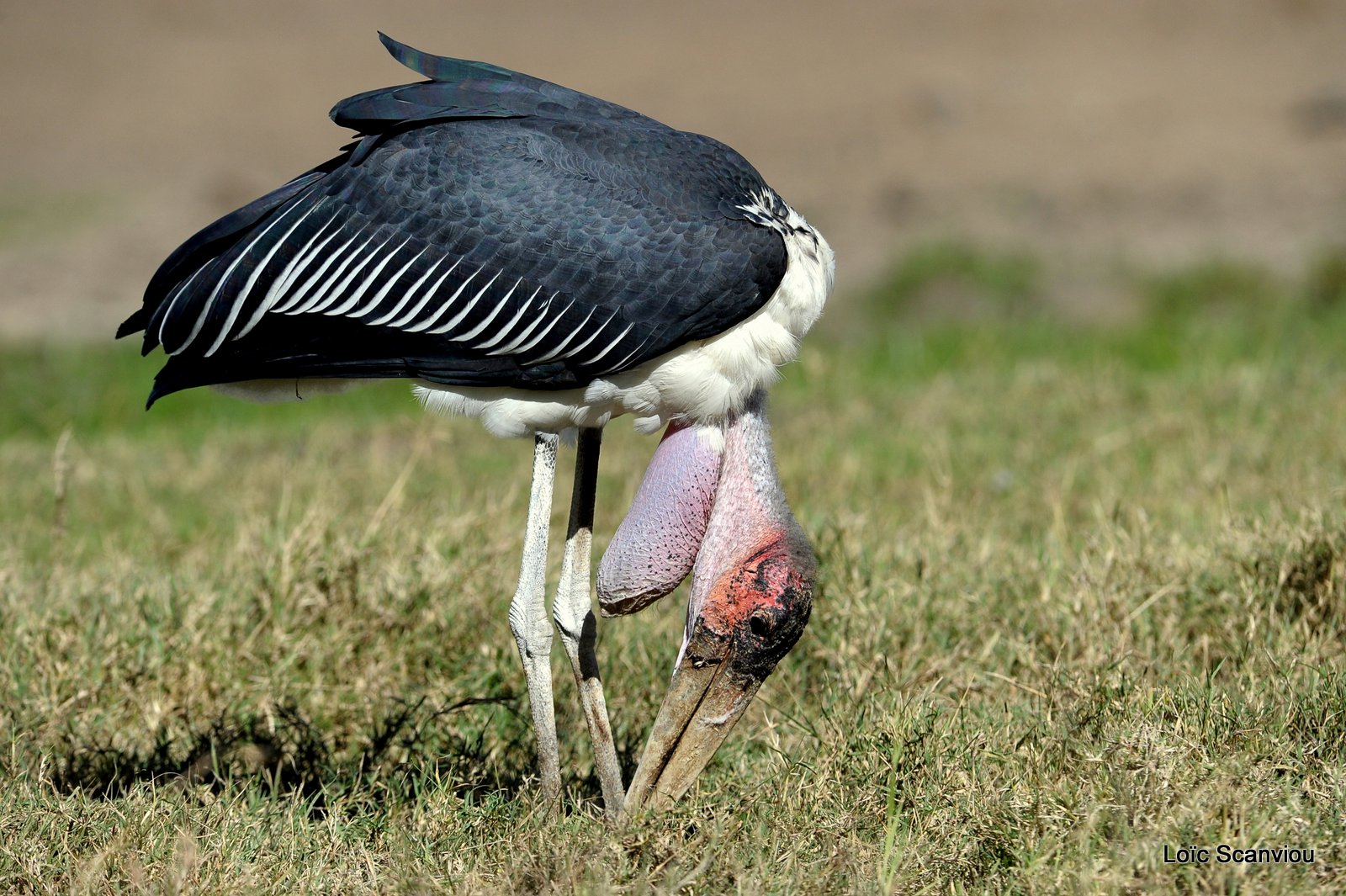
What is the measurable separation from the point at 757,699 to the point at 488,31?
11.1m

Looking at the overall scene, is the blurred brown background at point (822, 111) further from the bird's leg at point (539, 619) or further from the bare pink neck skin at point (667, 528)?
the bird's leg at point (539, 619)

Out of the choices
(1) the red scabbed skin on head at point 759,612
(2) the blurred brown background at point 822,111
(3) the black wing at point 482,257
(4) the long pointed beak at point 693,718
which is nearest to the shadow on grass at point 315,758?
(4) the long pointed beak at point 693,718

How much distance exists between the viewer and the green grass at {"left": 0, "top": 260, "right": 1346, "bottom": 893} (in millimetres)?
2805

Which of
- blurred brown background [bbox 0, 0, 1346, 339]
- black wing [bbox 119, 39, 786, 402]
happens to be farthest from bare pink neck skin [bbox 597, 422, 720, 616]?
blurred brown background [bbox 0, 0, 1346, 339]

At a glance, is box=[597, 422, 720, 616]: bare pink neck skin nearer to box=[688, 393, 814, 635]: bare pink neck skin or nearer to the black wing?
box=[688, 393, 814, 635]: bare pink neck skin

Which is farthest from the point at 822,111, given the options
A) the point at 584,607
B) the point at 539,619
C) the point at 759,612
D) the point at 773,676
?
the point at 759,612

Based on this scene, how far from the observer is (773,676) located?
388 cm

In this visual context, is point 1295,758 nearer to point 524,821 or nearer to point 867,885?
point 867,885

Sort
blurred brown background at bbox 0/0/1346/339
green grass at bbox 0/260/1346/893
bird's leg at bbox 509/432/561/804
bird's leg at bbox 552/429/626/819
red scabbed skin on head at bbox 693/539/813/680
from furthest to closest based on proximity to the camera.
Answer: blurred brown background at bbox 0/0/1346/339 < bird's leg at bbox 552/429/626/819 < bird's leg at bbox 509/432/561/804 < red scabbed skin on head at bbox 693/539/813/680 < green grass at bbox 0/260/1346/893

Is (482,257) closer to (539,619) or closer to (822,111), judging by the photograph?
(539,619)

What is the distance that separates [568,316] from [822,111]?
403 inches

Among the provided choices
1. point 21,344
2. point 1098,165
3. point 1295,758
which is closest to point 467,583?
point 1295,758

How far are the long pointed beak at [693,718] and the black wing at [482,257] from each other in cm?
59

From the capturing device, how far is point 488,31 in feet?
45.8
